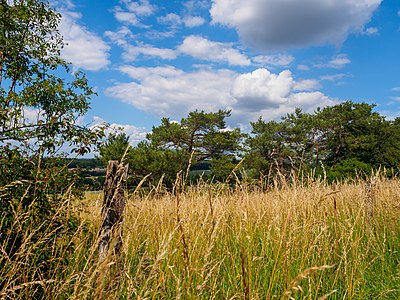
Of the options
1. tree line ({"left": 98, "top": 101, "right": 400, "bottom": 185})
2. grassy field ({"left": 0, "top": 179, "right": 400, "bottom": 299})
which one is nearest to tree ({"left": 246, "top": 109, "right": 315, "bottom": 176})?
tree line ({"left": 98, "top": 101, "right": 400, "bottom": 185})

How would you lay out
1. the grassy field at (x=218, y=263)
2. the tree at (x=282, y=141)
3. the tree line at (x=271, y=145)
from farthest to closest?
the tree at (x=282, y=141), the tree line at (x=271, y=145), the grassy field at (x=218, y=263)

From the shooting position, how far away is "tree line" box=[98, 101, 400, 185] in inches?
882

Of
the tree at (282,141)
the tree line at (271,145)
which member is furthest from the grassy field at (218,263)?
the tree at (282,141)

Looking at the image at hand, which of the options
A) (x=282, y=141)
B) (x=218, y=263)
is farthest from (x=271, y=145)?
(x=218, y=263)

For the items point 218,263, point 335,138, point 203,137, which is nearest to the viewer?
point 218,263

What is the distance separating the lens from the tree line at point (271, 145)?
2239cm

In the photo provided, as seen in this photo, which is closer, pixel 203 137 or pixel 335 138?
pixel 203 137

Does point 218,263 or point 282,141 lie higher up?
point 282,141

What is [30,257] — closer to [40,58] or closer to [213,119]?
[40,58]

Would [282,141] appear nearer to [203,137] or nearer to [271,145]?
[271,145]

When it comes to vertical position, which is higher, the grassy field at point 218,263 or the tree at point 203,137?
the tree at point 203,137

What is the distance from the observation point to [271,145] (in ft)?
105

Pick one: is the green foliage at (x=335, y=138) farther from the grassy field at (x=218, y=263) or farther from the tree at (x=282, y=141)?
the grassy field at (x=218, y=263)

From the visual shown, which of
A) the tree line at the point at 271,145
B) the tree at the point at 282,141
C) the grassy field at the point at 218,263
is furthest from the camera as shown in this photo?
the tree at the point at 282,141
